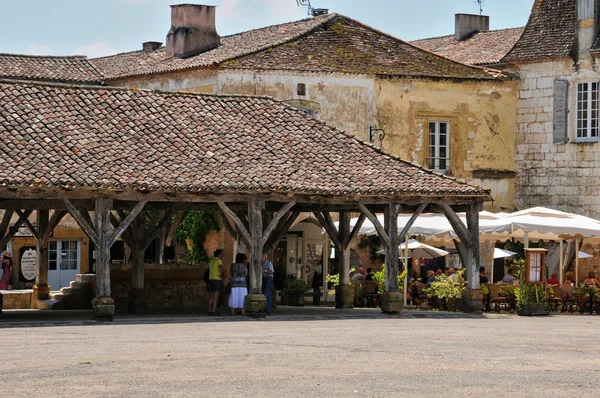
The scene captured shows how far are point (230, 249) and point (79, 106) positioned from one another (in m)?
10.5

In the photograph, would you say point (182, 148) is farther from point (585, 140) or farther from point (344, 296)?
point (585, 140)

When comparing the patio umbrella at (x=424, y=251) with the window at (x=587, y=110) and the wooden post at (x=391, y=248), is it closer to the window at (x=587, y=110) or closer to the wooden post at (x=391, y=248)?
the wooden post at (x=391, y=248)

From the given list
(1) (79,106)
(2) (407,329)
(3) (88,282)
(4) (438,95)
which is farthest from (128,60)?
(2) (407,329)

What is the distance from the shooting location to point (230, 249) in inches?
1416

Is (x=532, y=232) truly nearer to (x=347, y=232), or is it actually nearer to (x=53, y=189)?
(x=347, y=232)

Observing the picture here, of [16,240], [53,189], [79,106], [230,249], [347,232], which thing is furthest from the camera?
[16,240]

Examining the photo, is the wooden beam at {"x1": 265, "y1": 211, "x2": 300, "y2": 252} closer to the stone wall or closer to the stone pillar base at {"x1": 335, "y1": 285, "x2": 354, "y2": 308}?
the stone pillar base at {"x1": 335, "y1": 285, "x2": 354, "y2": 308}

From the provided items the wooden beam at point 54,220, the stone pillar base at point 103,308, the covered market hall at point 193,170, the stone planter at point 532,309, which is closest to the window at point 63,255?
the wooden beam at point 54,220

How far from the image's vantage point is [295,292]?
31.1 m

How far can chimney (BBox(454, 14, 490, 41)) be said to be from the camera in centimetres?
4278

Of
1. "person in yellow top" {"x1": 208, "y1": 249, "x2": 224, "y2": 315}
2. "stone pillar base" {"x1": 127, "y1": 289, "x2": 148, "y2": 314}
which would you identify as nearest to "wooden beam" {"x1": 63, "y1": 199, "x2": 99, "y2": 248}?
"person in yellow top" {"x1": 208, "y1": 249, "x2": 224, "y2": 315}

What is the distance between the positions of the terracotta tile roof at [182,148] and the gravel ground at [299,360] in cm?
301

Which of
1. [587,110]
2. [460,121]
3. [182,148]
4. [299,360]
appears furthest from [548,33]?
[299,360]

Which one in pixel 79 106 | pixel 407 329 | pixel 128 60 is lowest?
pixel 407 329
